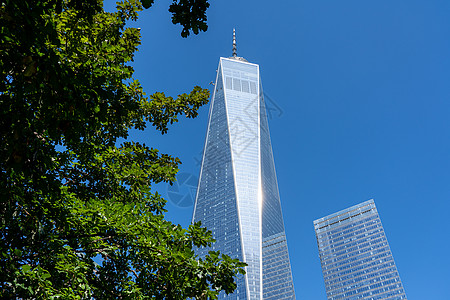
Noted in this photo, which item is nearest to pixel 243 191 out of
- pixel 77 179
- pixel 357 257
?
pixel 357 257

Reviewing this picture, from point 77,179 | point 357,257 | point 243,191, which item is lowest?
point 77,179

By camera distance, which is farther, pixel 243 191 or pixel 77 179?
pixel 243 191

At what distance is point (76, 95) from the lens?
A: 13.1 ft

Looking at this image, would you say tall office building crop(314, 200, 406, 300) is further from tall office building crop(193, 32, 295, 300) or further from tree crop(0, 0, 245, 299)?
tree crop(0, 0, 245, 299)

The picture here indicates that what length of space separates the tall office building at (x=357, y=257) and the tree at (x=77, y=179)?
169m

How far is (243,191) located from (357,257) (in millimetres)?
68348

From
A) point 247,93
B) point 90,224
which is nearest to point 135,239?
point 90,224

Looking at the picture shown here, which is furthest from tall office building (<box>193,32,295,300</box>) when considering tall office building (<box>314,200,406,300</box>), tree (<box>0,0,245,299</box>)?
tree (<box>0,0,245,299</box>)

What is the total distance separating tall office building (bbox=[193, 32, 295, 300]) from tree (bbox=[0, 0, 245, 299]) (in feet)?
508

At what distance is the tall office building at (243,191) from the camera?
163625mm

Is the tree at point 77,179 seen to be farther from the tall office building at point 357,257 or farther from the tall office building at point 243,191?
the tall office building at point 357,257

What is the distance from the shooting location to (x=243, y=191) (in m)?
172

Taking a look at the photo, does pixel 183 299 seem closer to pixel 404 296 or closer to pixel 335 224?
pixel 404 296

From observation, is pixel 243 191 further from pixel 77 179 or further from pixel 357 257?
pixel 77 179
